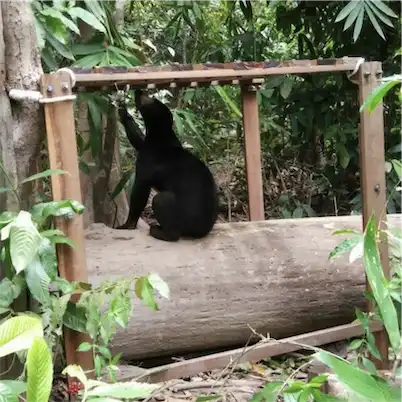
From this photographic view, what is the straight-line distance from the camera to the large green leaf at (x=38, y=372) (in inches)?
33.8

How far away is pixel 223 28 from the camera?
7.52 meters

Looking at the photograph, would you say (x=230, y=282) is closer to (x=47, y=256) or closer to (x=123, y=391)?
(x=47, y=256)

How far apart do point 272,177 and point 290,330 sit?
3117mm

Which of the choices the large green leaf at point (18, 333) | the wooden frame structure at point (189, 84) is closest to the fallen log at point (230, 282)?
the wooden frame structure at point (189, 84)

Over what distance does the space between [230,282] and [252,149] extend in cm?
116

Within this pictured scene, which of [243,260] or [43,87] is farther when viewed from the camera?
[243,260]

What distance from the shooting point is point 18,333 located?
948 millimetres

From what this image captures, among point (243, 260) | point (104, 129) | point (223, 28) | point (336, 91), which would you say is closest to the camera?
point (243, 260)

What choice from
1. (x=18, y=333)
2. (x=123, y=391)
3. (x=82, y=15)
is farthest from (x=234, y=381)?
(x=18, y=333)

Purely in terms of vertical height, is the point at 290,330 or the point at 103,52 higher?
the point at 103,52

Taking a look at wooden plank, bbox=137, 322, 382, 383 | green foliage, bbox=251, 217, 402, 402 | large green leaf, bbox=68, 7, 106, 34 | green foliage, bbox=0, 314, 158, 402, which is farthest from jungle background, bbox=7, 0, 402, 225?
green foliage, bbox=0, 314, 158, 402

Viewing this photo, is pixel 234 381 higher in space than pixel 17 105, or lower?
lower

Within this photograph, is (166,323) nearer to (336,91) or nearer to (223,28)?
(336,91)

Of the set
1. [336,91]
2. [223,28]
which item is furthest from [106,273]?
[223,28]
